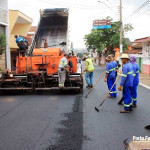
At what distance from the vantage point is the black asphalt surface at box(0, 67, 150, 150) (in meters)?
4.71

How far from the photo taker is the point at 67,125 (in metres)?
5.92

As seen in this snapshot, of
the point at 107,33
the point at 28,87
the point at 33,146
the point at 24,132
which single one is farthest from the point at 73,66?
the point at 107,33

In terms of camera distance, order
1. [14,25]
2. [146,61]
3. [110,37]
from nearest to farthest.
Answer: [146,61] → [14,25] → [110,37]

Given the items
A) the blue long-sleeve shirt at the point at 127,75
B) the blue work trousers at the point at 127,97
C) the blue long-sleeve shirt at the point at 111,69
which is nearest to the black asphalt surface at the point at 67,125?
the blue work trousers at the point at 127,97

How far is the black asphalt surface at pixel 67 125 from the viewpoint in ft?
15.5

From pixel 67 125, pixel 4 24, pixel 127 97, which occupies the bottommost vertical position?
pixel 67 125

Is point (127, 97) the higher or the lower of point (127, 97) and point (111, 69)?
the lower

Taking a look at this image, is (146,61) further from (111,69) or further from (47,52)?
(111,69)

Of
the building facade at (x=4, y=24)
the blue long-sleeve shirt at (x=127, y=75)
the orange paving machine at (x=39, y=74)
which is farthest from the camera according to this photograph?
the building facade at (x=4, y=24)

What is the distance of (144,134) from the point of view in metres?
5.25

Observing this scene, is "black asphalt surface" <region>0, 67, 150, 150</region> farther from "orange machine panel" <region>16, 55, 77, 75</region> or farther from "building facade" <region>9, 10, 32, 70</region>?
"building facade" <region>9, 10, 32, 70</region>

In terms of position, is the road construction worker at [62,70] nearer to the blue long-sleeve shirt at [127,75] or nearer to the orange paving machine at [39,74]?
the orange paving machine at [39,74]

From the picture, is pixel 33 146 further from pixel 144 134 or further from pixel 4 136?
pixel 144 134

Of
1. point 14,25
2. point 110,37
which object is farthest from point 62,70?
point 110,37
